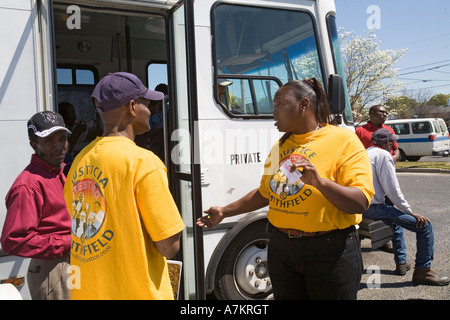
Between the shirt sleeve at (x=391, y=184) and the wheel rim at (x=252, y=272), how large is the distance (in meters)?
1.55

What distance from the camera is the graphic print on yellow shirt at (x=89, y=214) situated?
5.45ft

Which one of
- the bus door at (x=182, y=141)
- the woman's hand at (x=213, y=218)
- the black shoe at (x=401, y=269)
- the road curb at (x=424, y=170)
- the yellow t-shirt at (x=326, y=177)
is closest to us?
the yellow t-shirt at (x=326, y=177)

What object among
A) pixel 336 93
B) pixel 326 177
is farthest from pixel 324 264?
pixel 336 93

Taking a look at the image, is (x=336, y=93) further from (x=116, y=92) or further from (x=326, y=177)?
(x=116, y=92)

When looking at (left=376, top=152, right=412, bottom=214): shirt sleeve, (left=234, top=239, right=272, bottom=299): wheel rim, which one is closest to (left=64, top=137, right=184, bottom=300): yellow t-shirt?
(left=234, top=239, right=272, bottom=299): wheel rim

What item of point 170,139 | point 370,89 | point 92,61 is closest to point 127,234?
point 170,139

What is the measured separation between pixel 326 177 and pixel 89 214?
3.79 ft

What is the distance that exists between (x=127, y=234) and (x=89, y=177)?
283 mm

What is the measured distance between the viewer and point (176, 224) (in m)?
1.65

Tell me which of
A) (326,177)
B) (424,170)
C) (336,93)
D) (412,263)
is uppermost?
(336,93)

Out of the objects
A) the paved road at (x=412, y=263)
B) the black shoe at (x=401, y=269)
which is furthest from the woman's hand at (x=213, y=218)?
the black shoe at (x=401, y=269)

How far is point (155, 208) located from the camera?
5.29 ft

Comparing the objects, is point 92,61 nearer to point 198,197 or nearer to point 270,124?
point 270,124

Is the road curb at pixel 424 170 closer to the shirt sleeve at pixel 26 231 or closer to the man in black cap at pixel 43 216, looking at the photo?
the man in black cap at pixel 43 216
